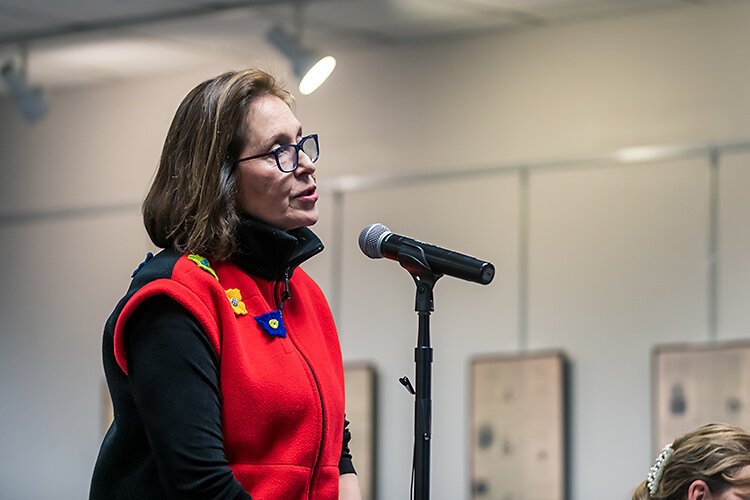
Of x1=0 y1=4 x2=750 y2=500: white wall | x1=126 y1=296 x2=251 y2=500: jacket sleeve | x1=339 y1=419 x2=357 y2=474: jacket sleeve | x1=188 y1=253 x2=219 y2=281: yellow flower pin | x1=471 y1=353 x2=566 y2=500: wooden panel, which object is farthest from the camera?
x1=471 y1=353 x2=566 y2=500: wooden panel

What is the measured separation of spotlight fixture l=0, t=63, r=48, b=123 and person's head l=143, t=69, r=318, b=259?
481 centimetres

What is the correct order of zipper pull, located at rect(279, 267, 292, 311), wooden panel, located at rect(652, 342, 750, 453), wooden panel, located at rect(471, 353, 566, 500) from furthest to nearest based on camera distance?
wooden panel, located at rect(471, 353, 566, 500) < wooden panel, located at rect(652, 342, 750, 453) < zipper pull, located at rect(279, 267, 292, 311)

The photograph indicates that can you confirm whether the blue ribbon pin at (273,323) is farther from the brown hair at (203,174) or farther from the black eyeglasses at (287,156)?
the black eyeglasses at (287,156)

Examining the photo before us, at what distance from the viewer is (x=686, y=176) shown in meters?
5.67

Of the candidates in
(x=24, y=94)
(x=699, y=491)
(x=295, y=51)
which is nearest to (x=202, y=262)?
(x=699, y=491)

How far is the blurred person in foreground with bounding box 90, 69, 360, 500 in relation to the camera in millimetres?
1981

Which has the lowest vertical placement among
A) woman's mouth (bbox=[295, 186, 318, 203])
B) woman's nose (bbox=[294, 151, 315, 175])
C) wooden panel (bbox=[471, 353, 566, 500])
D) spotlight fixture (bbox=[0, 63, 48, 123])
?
wooden panel (bbox=[471, 353, 566, 500])

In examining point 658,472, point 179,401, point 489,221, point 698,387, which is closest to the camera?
point 179,401

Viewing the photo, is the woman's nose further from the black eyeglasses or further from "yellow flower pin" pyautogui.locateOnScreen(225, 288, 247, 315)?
"yellow flower pin" pyautogui.locateOnScreen(225, 288, 247, 315)

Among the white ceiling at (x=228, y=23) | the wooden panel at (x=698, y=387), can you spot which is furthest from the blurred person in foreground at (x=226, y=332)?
the white ceiling at (x=228, y=23)

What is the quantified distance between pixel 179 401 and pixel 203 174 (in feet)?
1.17

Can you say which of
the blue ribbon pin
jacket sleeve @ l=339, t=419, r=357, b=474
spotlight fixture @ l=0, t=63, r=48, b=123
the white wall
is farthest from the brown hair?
spotlight fixture @ l=0, t=63, r=48, b=123

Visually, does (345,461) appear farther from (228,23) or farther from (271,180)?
(228,23)

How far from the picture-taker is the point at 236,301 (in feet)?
6.94
